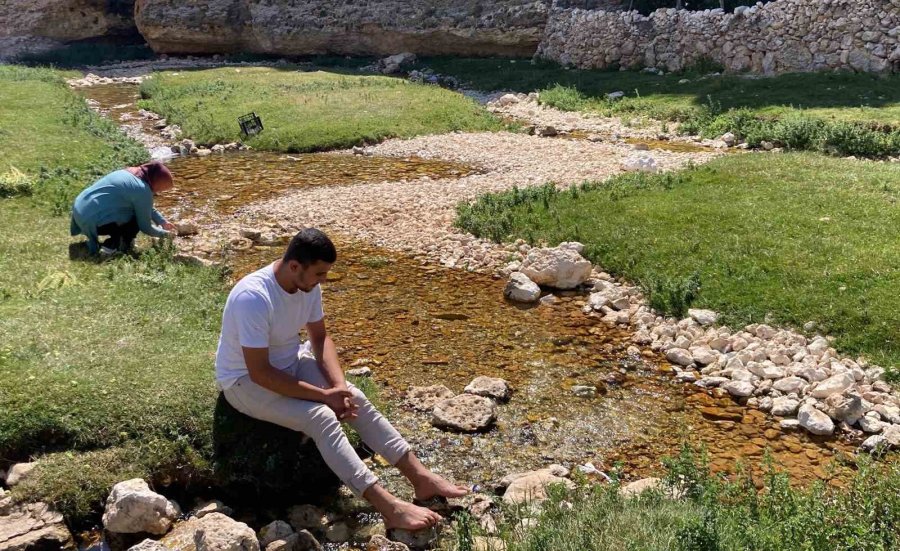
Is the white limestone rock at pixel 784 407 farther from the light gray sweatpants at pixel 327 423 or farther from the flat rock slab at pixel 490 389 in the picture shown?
the light gray sweatpants at pixel 327 423

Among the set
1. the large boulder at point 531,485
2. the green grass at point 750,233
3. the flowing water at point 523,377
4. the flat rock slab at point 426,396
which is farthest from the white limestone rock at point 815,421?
the flat rock slab at point 426,396

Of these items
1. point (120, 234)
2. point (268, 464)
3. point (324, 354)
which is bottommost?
point (268, 464)

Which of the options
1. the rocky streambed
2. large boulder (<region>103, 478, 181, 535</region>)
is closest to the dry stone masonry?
the rocky streambed

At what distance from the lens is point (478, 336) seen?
1190 centimetres

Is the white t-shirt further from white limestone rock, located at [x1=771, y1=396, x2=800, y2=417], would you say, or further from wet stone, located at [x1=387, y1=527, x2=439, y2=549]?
white limestone rock, located at [x1=771, y1=396, x2=800, y2=417]

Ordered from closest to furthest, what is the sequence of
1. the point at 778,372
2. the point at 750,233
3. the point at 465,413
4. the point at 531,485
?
1. the point at 531,485
2. the point at 465,413
3. the point at 778,372
4. the point at 750,233

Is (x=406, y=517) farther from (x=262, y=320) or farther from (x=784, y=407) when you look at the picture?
(x=784, y=407)

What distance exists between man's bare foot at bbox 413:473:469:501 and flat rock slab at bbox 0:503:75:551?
125 inches

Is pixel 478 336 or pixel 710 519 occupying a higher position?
pixel 710 519

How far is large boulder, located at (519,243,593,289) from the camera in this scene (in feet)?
44.8

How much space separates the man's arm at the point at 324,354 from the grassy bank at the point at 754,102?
18.0 meters

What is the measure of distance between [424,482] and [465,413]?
6.10 feet

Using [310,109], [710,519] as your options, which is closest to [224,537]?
[710,519]

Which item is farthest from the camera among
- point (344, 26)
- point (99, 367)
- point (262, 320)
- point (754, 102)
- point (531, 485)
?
point (344, 26)
